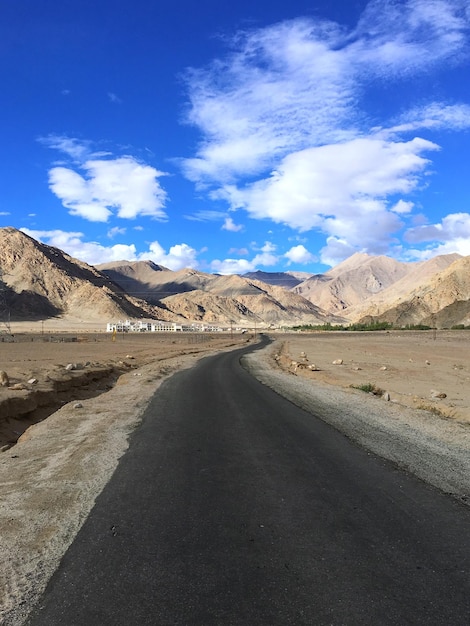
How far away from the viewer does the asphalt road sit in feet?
12.2

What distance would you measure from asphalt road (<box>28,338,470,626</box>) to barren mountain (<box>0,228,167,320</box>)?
16775 centimetres

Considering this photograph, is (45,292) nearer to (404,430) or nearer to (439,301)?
(439,301)

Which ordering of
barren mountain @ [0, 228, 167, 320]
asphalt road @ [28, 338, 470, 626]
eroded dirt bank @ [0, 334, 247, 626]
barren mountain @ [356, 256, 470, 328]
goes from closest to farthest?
asphalt road @ [28, 338, 470, 626] → eroded dirt bank @ [0, 334, 247, 626] → barren mountain @ [356, 256, 470, 328] → barren mountain @ [0, 228, 167, 320]

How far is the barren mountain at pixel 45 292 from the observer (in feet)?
553

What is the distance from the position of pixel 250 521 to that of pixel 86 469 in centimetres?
338

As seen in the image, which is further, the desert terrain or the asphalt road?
the desert terrain

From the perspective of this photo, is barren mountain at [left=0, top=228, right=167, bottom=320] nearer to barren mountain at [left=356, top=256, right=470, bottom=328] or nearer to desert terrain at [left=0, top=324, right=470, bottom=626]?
barren mountain at [left=356, top=256, right=470, bottom=328]

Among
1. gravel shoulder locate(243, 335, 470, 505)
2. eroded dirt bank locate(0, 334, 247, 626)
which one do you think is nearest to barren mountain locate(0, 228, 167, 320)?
gravel shoulder locate(243, 335, 470, 505)

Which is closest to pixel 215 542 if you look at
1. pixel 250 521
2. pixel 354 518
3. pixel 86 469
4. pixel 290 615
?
pixel 250 521

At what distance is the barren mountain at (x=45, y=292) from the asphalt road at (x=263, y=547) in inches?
6604

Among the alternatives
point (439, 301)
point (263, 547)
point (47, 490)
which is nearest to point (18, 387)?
point (47, 490)

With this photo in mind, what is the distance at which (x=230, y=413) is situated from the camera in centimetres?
1362

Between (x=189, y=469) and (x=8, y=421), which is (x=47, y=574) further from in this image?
(x=8, y=421)

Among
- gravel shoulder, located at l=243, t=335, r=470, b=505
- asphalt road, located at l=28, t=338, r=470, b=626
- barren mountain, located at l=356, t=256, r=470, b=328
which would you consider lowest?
gravel shoulder, located at l=243, t=335, r=470, b=505
